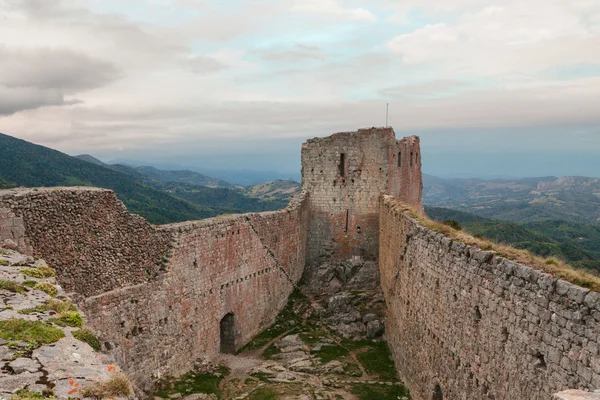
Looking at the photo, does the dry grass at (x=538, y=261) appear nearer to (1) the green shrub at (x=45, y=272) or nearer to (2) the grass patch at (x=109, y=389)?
(2) the grass patch at (x=109, y=389)

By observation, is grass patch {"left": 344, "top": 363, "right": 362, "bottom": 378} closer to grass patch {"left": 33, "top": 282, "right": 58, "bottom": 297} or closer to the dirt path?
the dirt path

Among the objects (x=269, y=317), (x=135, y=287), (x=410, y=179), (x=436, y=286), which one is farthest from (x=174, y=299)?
(x=410, y=179)

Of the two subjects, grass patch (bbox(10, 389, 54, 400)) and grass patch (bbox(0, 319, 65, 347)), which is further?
grass patch (bbox(0, 319, 65, 347))

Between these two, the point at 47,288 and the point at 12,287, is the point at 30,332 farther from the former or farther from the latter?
the point at 47,288

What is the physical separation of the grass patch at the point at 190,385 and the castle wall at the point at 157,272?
0.38 meters

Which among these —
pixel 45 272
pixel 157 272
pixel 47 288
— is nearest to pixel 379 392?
pixel 157 272

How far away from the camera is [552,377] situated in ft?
26.3

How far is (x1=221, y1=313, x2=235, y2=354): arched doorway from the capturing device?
71.2 ft

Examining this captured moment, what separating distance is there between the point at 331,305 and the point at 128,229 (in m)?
11.3

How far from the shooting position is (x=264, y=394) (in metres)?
17.1

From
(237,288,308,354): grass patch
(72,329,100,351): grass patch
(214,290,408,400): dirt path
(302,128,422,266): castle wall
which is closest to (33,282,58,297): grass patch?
(72,329,100,351): grass patch

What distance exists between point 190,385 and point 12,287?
10.1 meters

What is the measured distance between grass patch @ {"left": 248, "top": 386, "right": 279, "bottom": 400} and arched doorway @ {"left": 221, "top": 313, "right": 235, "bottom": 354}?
4339 mm

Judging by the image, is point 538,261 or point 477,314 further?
point 477,314
